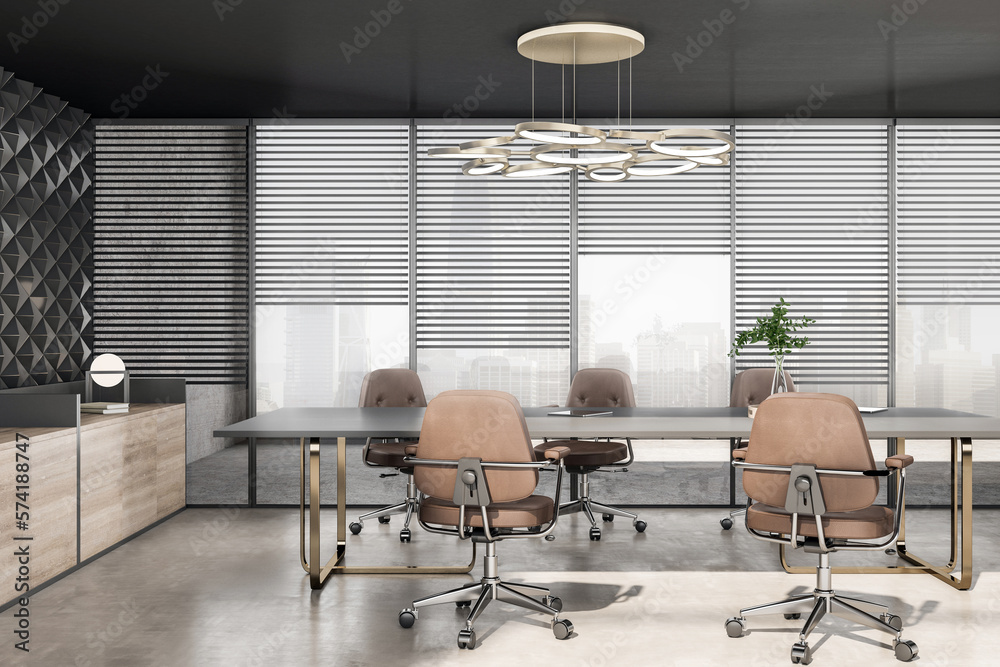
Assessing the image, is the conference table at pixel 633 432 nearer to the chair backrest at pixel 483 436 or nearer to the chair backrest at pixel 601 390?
the chair backrest at pixel 483 436

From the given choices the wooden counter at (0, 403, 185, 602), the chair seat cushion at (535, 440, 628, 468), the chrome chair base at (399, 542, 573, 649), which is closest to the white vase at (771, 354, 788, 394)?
the chair seat cushion at (535, 440, 628, 468)

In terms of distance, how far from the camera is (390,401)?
17.4 feet

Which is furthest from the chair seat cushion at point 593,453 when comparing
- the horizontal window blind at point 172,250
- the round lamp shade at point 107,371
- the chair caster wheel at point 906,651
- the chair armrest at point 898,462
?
the round lamp shade at point 107,371

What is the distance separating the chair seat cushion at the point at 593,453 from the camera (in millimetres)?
4773

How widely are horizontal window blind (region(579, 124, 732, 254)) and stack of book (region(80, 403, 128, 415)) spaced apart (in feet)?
10.9

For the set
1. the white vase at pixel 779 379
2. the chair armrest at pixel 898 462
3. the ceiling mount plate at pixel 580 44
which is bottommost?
the chair armrest at pixel 898 462

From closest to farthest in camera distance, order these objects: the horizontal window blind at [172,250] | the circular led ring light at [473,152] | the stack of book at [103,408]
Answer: the circular led ring light at [473,152]
the stack of book at [103,408]
the horizontal window blind at [172,250]

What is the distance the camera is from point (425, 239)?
234 inches

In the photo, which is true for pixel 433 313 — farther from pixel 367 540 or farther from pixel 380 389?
pixel 367 540

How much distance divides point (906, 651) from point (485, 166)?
121 inches

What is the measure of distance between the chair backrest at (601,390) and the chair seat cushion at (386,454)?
117 centimetres

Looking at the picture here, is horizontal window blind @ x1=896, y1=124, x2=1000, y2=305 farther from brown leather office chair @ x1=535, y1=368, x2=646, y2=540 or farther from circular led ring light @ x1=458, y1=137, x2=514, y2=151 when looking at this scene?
circular led ring light @ x1=458, y1=137, x2=514, y2=151

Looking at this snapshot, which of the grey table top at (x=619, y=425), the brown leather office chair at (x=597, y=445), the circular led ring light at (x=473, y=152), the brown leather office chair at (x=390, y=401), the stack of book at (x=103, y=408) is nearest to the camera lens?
the grey table top at (x=619, y=425)

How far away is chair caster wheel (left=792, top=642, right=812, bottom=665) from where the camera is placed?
9.82 feet
